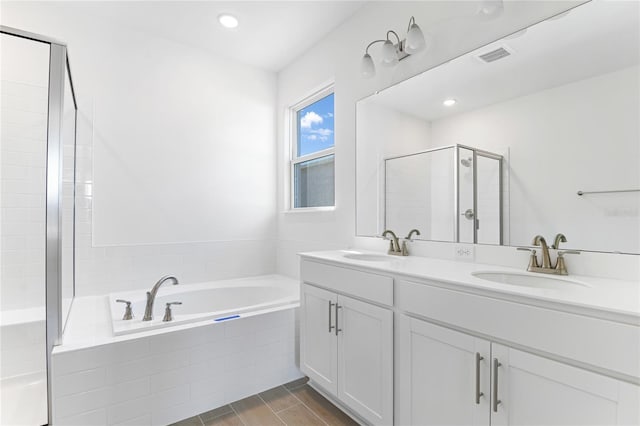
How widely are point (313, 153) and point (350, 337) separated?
178 centimetres

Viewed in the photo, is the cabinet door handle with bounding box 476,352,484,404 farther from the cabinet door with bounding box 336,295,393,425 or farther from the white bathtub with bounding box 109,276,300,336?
the white bathtub with bounding box 109,276,300,336

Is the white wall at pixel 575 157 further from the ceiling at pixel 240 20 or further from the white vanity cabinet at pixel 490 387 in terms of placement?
the ceiling at pixel 240 20

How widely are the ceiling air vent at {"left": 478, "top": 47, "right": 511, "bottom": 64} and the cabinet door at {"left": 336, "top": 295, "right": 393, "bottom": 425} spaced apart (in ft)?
A: 4.41

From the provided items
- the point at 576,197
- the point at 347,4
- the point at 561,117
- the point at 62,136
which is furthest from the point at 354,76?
the point at 62,136

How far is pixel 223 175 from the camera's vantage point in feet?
9.80

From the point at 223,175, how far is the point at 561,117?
2589 millimetres

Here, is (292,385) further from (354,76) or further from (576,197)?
(354,76)

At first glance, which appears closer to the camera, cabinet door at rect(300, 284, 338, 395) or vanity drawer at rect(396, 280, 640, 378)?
vanity drawer at rect(396, 280, 640, 378)

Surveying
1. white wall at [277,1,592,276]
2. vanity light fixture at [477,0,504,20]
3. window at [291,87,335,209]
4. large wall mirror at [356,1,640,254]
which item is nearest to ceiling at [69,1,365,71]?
white wall at [277,1,592,276]

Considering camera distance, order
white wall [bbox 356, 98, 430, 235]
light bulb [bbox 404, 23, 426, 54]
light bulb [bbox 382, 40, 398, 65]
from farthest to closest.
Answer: white wall [bbox 356, 98, 430, 235] < light bulb [bbox 382, 40, 398, 65] < light bulb [bbox 404, 23, 426, 54]

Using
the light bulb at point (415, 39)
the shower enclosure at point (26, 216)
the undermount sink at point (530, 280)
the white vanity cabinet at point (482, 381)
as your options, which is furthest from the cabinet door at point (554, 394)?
the shower enclosure at point (26, 216)

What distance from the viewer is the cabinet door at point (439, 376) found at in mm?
1080

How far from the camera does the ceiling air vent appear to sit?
148 centimetres

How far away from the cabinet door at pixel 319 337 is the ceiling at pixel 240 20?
204 centimetres
